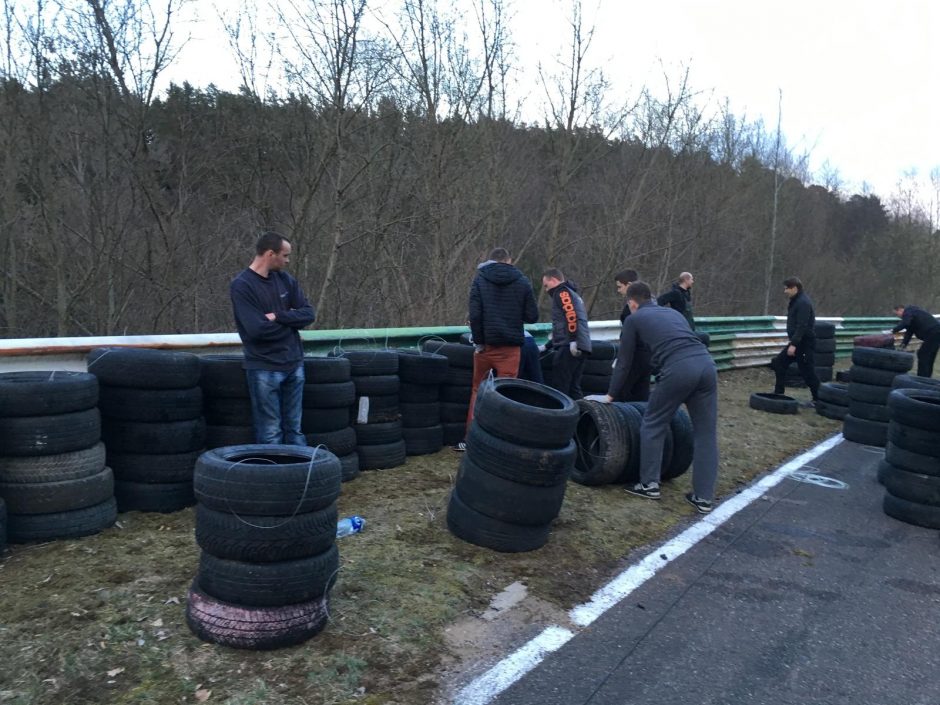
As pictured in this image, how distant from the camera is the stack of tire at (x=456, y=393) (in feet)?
26.6

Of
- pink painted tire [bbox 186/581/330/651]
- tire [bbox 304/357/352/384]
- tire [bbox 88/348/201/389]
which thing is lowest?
pink painted tire [bbox 186/581/330/651]

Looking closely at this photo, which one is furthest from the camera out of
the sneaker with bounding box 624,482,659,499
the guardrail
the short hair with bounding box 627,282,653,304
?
the short hair with bounding box 627,282,653,304

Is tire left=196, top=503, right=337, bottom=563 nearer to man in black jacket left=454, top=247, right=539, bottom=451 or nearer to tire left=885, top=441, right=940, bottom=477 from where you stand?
man in black jacket left=454, top=247, right=539, bottom=451

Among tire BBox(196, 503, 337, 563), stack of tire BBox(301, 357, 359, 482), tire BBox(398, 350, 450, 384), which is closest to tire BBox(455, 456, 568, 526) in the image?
tire BBox(196, 503, 337, 563)

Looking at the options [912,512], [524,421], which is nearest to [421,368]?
[524,421]

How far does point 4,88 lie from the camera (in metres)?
12.8

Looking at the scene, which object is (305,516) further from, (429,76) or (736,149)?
(736,149)

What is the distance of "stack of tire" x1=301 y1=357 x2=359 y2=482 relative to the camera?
6.50 m

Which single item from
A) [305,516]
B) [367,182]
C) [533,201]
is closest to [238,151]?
[367,182]

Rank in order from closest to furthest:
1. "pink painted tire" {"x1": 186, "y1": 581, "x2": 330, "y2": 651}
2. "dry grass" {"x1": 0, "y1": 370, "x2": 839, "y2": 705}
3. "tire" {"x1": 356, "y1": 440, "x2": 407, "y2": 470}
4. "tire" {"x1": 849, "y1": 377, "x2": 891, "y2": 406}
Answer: "dry grass" {"x1": 0, "y1": 370, "x2": 839, "y2": 705}
"pink painted tire" {"x1": 186, "y1": 581, "x2": 330, "y2": 651}
"tire" {"x1": 356, "y1": 440, "x2": 407, "y2": 470}
"tire" {"x1": 849, "y1": 377, "x2": 891, "y2": 406}

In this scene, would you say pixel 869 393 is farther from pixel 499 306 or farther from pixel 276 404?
pixel 276 404

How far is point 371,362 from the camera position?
7156 millimetres

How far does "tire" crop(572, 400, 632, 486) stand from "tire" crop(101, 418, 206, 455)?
3520 mm

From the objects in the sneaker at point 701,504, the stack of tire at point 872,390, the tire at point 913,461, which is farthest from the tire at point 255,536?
the stack of tire at point 872,390
